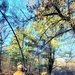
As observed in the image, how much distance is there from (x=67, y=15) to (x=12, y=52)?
3859cm

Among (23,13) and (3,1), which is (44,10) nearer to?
(23,13)

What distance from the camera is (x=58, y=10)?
55.7 feet

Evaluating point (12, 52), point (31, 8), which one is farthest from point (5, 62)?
point (31, 8)

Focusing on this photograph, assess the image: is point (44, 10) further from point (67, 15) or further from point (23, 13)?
point (23, 13)

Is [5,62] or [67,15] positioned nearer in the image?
[67,15]

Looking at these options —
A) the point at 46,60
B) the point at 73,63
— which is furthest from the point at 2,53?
the point at 73,63

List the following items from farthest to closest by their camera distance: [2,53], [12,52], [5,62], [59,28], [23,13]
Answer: [5,62] < [2,53] < [12,52] < [59,28] < [23,13]

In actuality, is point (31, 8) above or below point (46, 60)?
below

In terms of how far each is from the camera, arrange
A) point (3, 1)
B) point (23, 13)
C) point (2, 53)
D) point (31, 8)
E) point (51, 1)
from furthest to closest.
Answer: point (2, 53)
point (3, 1)
point (23, 13)
point (31, 8)
point (51, 1)

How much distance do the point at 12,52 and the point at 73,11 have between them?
38.9m

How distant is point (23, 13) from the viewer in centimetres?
1922

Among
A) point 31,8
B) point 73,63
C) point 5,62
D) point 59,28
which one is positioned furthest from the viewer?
point 5,62

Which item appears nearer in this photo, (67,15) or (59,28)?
(67,15)

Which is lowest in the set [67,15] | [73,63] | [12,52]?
[67,15]
